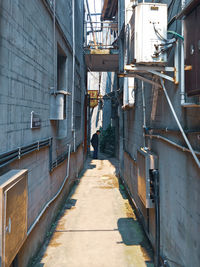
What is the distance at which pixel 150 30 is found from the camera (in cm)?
271

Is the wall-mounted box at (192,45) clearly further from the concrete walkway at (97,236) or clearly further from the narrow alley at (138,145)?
the concrete walkway at (97,236)

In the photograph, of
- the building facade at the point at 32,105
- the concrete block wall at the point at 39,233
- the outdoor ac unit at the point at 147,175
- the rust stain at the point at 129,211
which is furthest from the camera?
the rust stain at the point at 129,211

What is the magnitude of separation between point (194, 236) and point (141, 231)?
2.62 metres

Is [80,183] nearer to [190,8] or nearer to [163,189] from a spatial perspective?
[163,189]

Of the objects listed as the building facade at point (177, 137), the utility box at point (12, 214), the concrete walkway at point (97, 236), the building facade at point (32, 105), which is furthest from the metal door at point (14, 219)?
the building facade at point (177, 137)

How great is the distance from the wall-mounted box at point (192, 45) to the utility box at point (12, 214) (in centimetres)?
185

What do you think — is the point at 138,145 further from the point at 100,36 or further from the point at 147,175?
the point at 100,36

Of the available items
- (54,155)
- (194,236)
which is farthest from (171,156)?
(54,155)

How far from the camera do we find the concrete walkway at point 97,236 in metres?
3.57

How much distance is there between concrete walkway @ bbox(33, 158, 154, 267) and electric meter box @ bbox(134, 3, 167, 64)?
3.08 meters

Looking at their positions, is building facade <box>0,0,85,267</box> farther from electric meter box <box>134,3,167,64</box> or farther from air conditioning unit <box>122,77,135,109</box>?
air conditioning unit <box>122,77,135,109</box>

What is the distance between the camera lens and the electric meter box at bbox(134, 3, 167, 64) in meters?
2.70

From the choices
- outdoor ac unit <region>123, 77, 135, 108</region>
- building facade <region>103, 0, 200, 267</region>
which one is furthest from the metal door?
outdoor ac unit <region>123, 77, 135, 108</region>

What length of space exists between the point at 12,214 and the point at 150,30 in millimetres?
2556
